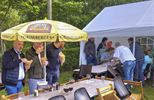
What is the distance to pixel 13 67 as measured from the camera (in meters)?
5.62

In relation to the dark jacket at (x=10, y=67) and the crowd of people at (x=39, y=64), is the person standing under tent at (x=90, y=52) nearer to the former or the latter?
the crowd of people at (x=39, y=64)

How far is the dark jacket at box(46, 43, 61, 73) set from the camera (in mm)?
6945

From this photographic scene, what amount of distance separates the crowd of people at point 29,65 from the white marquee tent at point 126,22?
10.6 feet

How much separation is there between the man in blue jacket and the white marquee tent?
4.67 m

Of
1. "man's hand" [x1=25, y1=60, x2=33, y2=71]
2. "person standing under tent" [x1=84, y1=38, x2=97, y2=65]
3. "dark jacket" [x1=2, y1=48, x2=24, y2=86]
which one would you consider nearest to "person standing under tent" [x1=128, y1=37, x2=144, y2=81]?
"person standing under tent" [x1=84, y1=38, x2=97, y2=65]

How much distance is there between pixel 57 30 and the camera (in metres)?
5.73

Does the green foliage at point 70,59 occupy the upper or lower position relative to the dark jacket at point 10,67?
lower

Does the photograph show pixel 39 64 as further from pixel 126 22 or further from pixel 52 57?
pixel 126 22

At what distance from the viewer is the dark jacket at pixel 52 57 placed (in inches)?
273

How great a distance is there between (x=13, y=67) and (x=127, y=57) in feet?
14.4

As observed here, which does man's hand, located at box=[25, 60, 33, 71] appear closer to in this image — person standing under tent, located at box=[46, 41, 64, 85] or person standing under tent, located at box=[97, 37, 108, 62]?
person standing under tent, located at box=[46, 41, 64, 85]

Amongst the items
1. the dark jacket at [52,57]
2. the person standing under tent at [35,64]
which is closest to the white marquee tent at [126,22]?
the dark jacket at [52,57]

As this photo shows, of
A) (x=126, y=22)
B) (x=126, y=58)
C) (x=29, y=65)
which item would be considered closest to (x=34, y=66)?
(x=29, y=65)

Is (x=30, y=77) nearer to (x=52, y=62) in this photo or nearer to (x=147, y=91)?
(x=52, y=62)
